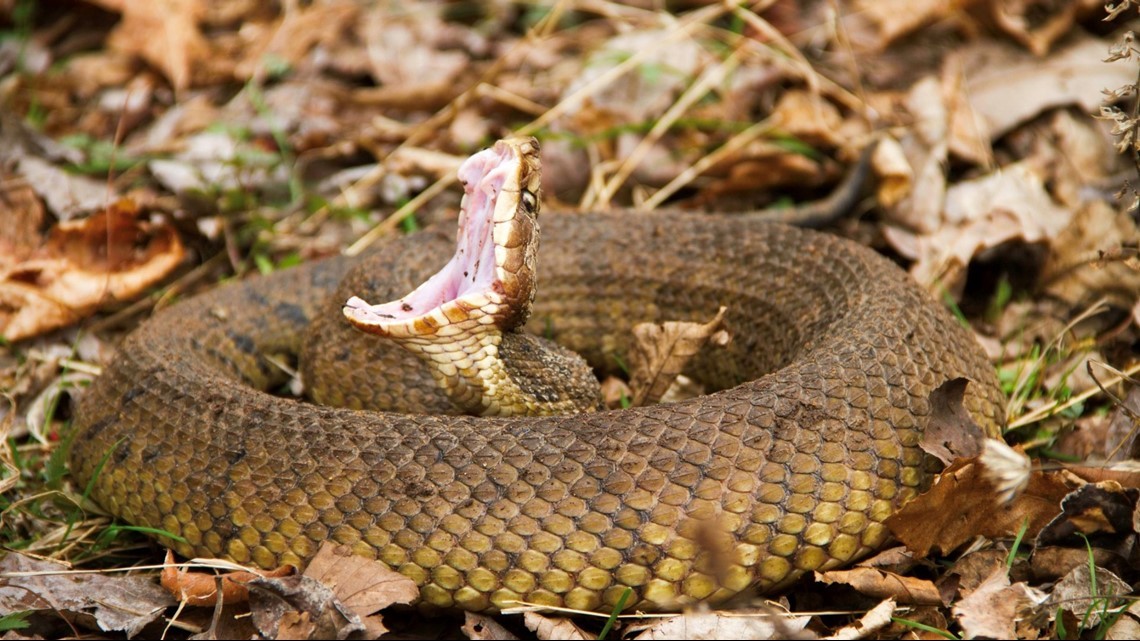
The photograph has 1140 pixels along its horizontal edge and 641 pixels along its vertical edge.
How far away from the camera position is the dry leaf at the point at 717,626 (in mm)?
3432

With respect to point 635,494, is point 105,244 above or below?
below

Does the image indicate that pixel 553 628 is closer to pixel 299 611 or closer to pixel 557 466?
pixel 557 466

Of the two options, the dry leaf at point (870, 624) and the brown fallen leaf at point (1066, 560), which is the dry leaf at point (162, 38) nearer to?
the dry leaf at point (870, 624)

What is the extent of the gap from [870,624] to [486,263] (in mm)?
1923

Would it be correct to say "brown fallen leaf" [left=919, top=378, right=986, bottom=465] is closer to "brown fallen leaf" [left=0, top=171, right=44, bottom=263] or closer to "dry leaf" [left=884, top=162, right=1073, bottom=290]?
"dry leaf" [left=884, top=162, right=1073, bottom=290]

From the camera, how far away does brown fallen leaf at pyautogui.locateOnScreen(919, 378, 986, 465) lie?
388 centimetres

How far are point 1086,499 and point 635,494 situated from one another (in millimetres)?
1560

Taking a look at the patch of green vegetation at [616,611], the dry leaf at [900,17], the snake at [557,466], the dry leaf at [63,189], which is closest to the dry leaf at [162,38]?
the dry leaf at [63,189]

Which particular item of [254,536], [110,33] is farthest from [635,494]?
[110,33]

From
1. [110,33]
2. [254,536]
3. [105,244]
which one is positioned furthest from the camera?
[110,33]

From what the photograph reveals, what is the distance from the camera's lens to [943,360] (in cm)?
421

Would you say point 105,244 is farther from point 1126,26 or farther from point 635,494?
point 1126,26

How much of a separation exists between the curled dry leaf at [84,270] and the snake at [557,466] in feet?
3.92

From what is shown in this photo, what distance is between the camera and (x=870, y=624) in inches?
140
